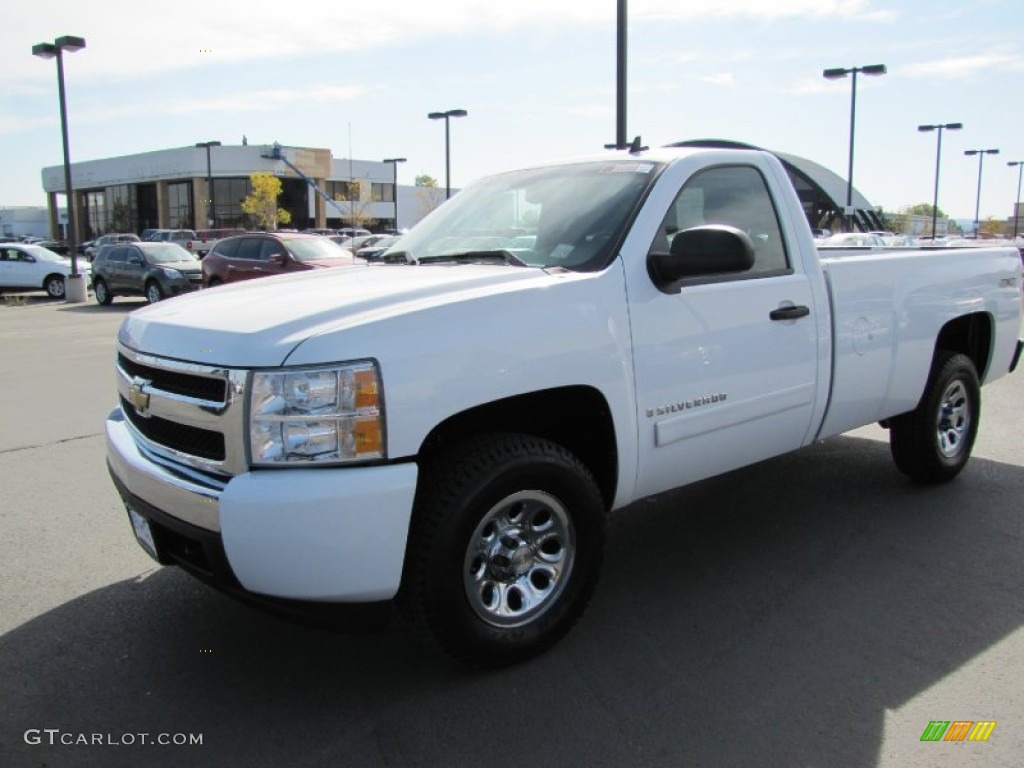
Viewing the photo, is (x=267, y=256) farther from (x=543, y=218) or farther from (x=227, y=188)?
(x=227, y=188)

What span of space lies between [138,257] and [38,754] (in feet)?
69.7

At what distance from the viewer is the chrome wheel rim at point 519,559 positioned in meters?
3.05

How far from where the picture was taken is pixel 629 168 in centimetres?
383

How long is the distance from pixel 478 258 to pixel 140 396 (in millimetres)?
1476

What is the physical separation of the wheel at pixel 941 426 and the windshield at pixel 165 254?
66.5 ft

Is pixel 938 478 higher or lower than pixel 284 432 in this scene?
lower

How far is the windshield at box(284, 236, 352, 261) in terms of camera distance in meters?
18.2

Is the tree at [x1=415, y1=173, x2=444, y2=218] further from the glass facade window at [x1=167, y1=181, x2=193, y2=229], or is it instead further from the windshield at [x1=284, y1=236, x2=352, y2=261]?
the windshield at [x1=284, y1=236, x2=352, y2=261]

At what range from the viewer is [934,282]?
16.1 feet

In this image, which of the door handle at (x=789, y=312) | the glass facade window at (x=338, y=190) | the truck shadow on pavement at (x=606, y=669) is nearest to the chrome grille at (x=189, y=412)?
the truck shadow on pavement at (x=606, y=669)

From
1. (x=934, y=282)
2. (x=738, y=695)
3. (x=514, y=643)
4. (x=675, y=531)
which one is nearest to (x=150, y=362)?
(x=514, y=643)

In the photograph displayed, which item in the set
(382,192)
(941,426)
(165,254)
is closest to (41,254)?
(165,254)

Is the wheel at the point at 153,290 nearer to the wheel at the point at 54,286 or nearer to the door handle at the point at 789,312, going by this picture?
the wheel at the point at 54,286

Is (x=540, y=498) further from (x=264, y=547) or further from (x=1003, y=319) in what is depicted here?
(x=1003, y=319)
